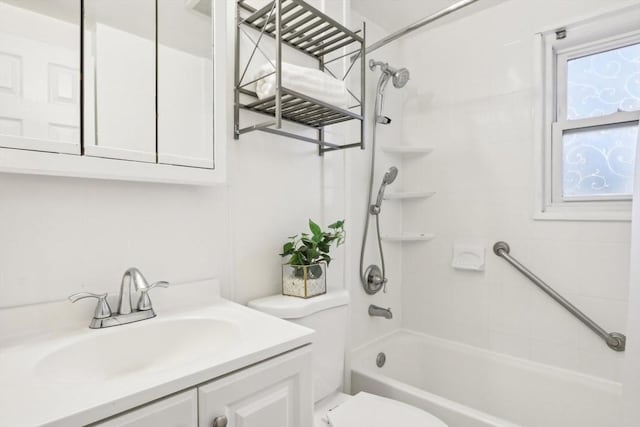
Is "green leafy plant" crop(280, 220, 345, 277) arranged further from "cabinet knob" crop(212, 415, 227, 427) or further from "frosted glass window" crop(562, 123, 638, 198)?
"frosted glass window" crop(562, 123, 638, 198)

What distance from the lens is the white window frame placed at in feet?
5.12

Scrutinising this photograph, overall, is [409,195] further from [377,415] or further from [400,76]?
[377,415]

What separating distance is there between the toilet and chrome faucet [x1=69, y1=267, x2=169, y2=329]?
347mm

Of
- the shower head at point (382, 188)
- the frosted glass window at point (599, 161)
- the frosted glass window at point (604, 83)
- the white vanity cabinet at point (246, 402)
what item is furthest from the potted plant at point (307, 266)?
the frosted glass window at point (604, 83)

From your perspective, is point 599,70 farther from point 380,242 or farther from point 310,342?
point 310,342

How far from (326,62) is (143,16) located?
0.77 m

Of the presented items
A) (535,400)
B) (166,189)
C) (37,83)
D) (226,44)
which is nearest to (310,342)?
(166,189)

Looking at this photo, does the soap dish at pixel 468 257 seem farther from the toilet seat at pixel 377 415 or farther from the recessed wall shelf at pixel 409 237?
the toilet seat at pixel 377 415

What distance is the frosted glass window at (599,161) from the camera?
5.04ft

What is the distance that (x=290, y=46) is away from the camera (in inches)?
53.7

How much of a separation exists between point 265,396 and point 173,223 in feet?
1.92

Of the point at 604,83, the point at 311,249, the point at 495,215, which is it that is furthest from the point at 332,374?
the point at 604,83

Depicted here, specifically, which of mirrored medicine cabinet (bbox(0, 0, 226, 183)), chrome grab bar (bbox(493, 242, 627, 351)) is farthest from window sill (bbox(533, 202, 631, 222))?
mirrored medicine cabinet (bbox(0, 0, 226, 183))

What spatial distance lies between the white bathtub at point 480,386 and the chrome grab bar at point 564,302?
0.19 meters
